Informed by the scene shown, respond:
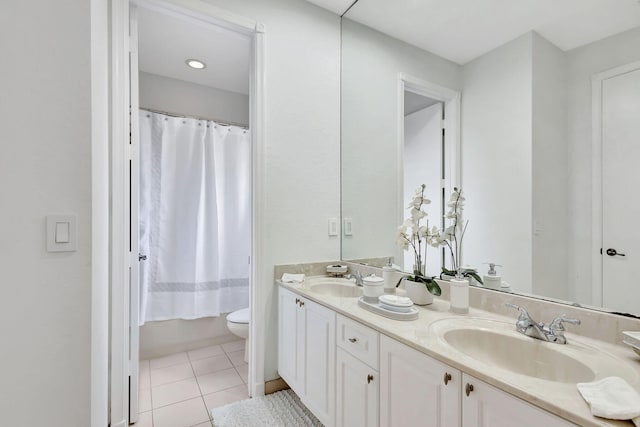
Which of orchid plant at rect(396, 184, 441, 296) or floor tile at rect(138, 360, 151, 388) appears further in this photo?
floor tile at rect(138, 360, 151, 388)

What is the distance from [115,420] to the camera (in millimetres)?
1510

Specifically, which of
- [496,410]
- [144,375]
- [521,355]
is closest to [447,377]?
[496,410]

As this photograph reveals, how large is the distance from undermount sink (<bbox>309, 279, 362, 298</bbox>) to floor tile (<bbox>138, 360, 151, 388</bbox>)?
149cm

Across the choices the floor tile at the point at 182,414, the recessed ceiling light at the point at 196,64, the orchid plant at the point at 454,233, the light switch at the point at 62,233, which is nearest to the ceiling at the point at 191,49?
the recessed ceiling light at the point at 196,64

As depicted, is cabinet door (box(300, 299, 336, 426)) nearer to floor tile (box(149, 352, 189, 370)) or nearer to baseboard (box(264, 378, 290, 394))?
baseboard (box(264, 378, 290, 394))

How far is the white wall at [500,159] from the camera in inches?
47.6

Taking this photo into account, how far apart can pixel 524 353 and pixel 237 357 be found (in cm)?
230

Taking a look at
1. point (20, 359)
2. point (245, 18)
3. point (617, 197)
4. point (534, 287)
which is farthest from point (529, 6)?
point (20, 359)

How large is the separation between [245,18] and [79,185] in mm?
1474

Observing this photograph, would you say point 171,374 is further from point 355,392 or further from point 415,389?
point 415,389

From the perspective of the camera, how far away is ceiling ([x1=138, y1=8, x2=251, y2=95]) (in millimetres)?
2012

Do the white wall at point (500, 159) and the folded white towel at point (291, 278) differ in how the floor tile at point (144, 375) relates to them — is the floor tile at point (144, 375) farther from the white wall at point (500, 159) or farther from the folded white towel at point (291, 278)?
the white wall at point (500, 159)

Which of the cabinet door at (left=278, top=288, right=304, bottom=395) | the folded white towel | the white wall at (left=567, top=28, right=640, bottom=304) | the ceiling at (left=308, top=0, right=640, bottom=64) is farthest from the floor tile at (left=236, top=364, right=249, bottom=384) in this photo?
the ceiling at (left=308, top=0, right=640, bottom=64)

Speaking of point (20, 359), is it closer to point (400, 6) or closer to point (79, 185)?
point (79, 185)
